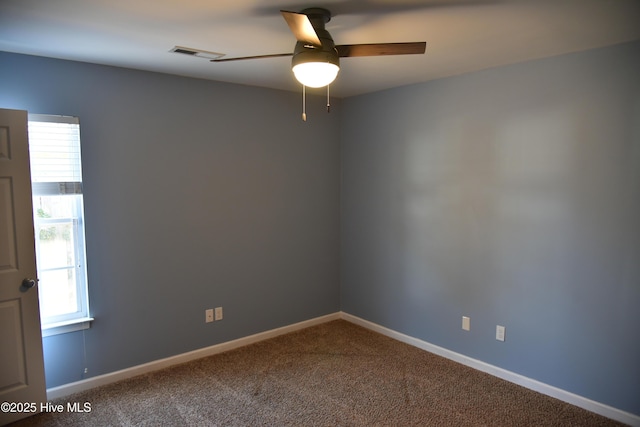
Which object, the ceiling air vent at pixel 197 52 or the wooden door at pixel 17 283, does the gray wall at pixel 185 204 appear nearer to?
the wooden door at pixel 17 283

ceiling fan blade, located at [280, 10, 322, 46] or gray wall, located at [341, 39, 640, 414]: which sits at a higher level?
ceiling fan blade, located at [280, 10, 322, 46]

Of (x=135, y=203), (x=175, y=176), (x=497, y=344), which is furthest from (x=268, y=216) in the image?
(x=497, y=344)

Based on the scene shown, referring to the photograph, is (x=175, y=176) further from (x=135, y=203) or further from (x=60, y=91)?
(x=60, y=91)

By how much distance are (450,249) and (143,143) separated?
8.97 feet

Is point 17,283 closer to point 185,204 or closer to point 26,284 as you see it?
point 26,284

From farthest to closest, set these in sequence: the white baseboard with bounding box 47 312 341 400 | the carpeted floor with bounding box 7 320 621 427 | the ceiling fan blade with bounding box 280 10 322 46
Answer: the white baseboard with bounding box 47 312 341 400 < the carpeted floor with bounding box 7 320 621 427 < the ceiling fan blade with bounding box 280 10 322 46

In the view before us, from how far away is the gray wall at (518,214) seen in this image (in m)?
2.69

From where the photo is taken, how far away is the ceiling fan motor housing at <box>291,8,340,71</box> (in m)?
2.02

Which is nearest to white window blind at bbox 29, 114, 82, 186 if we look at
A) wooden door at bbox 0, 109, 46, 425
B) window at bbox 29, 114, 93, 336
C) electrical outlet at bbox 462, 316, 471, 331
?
window at bbox 29, 114, 93, 336

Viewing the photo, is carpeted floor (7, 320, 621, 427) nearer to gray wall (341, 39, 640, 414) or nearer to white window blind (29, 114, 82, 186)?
gray wall (341, 39, 640, 414)

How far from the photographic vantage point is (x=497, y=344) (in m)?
3.36

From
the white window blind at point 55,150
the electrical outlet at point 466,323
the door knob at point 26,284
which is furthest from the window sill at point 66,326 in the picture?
the electrical outlet at point 466,323

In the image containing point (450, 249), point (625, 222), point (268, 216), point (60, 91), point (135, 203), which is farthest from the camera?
point (268, 216)

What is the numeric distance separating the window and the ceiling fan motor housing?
6.33 feet
